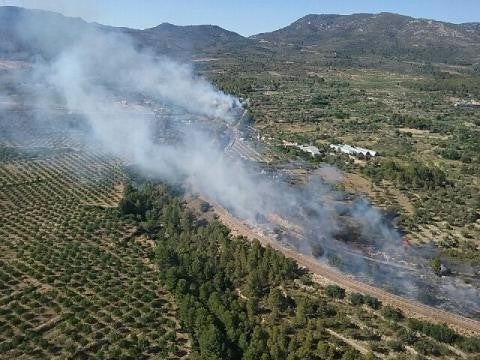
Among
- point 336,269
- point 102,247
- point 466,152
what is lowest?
point 102,247

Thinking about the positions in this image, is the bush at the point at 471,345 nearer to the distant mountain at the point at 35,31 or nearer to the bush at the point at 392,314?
the bush at the point at 392,314

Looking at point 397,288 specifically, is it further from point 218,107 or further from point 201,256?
point 218,107

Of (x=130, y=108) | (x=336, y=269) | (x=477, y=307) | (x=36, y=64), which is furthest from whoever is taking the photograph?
(x=130, y=108)

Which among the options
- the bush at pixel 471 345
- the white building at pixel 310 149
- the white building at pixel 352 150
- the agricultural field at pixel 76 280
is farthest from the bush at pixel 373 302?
the white building at pixel 352 150

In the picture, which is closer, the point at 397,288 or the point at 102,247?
the point at 397,288

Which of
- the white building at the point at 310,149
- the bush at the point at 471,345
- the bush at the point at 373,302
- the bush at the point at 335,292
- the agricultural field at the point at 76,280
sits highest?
the white building at the point at 310,149

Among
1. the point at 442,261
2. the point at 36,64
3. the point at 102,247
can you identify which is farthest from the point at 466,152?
the point at 36,64
